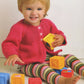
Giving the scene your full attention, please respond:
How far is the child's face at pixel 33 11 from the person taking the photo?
1037mm

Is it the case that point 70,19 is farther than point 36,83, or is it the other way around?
point 70,19

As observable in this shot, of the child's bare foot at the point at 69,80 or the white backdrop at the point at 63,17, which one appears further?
the white backdrop at the point at 63,17

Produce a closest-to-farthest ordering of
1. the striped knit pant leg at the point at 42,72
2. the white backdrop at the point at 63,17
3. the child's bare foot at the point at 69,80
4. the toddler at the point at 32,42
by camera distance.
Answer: the child's bare foot at the point at 69,80, the striped knit pant leg at the point at 42,72, the toddler at the point at 32,42, the white backdrop at the point at 63,17

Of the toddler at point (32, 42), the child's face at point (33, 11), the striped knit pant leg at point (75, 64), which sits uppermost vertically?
the child's face at point (33, 11)

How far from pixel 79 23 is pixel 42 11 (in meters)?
0.33

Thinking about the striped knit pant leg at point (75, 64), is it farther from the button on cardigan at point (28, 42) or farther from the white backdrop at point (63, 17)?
the white backdrop at point (63, 17)

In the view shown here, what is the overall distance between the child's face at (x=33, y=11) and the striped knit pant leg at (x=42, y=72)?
23 cm

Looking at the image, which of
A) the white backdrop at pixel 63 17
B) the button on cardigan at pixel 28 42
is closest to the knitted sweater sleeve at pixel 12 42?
the button on cardigan at pixel 28 42

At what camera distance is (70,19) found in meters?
1.29

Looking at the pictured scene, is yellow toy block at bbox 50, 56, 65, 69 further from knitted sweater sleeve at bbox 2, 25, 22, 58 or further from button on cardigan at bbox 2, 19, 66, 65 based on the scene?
knitted sweater sleeve at bbox 2, 25, 22, 58

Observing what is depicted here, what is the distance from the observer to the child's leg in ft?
2.89

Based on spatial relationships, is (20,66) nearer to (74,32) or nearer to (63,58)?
(63,58)

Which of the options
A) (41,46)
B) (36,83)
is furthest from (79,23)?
(36,83)

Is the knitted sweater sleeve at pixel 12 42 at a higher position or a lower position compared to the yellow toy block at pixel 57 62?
higher
